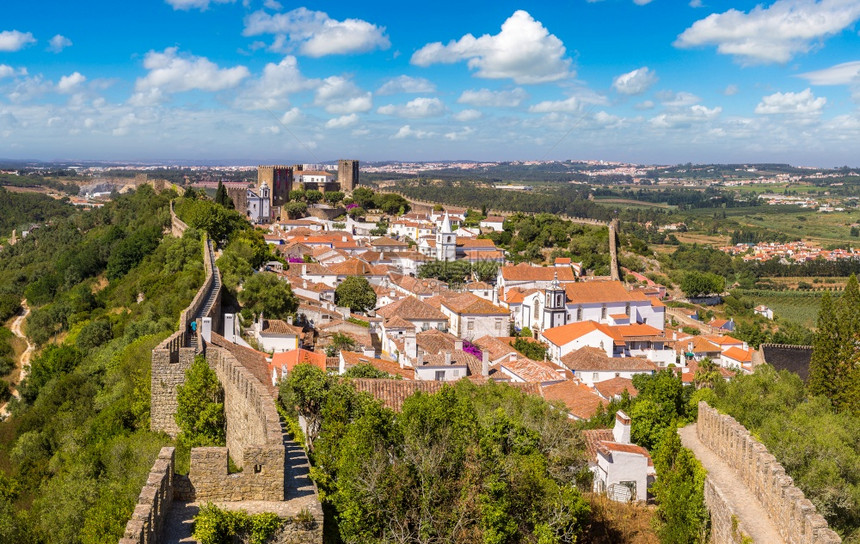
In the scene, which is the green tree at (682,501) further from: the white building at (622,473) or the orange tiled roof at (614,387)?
the orange tiled roof at (614,387)

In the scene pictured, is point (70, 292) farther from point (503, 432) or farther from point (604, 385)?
point (503, 432)

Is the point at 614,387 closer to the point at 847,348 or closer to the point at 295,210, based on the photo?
the point at 847,348

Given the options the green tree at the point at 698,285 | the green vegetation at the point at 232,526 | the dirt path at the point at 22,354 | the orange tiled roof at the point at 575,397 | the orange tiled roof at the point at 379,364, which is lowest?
the dirt path at the point at 22,354

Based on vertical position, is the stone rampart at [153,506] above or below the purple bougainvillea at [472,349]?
above

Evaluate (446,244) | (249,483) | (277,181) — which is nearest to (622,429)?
(249,483)

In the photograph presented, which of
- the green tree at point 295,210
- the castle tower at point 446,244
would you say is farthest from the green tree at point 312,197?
the castle tower at point 446,244

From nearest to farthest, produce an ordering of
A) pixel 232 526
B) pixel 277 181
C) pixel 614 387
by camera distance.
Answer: pixel 232 526 < pixel 614 387 < pixel 277 181

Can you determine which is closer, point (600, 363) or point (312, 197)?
point (600, 363)
